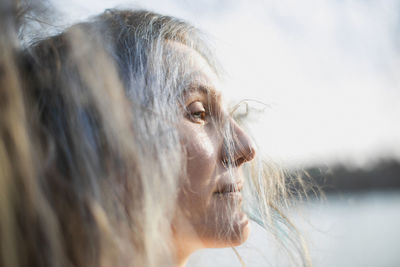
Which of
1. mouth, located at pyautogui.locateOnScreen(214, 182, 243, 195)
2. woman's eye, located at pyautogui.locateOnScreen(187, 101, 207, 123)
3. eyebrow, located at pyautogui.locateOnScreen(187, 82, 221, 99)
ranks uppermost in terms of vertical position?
eyebrow, located at pyautogui.locateOnScreen(187, 82, 221, 99)

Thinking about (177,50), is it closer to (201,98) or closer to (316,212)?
(201,98)

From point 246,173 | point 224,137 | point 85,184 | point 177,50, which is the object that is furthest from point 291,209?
point 85,184

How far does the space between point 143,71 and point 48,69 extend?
0.72 feet

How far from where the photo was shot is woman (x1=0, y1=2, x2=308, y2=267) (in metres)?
0.59

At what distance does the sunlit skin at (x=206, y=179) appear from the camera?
824mm

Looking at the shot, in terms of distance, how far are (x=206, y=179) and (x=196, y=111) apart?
0.18m

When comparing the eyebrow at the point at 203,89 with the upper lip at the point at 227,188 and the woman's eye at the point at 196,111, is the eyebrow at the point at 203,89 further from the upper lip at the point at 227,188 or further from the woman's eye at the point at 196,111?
the upper lip at the point at 227,188

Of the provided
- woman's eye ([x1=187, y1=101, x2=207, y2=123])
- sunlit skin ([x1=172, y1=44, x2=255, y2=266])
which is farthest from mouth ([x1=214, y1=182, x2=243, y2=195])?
woman's eye ([x1=187, y1=101, x2=207, y2=123])

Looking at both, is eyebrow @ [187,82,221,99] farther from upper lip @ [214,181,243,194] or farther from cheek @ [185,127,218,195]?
upper lip @ [214,181,243,194]

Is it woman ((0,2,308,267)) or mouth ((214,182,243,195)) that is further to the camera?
mouth ((214,182,243,195))

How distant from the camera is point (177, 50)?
928 millimetres

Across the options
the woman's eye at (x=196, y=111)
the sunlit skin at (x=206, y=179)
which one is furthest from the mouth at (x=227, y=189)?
the woman's eye at (x=196, y=111)

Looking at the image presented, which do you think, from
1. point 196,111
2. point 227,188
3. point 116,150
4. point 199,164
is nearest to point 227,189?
point 227,188

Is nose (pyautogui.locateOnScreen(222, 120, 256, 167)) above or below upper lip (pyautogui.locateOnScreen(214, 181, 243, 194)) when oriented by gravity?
above
